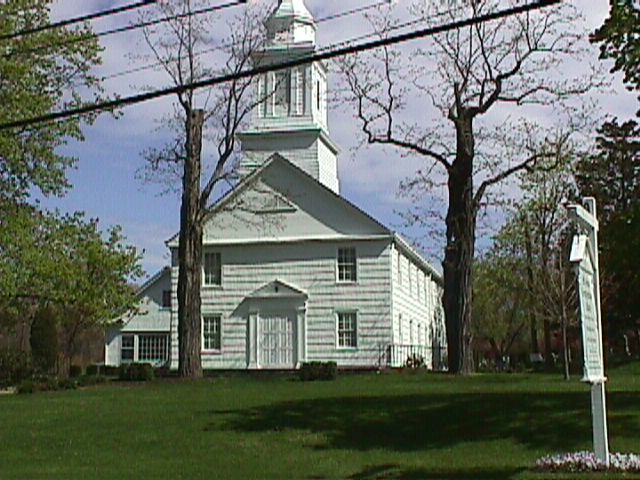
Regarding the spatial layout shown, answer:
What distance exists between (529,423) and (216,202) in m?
27.7

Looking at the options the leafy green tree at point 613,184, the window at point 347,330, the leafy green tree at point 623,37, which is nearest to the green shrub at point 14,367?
the window at point 347,330

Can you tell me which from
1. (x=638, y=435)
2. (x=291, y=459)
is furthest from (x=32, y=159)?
(x=638, y=435)

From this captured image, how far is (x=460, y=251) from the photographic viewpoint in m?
32.1

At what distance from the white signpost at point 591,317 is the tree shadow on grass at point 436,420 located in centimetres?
321

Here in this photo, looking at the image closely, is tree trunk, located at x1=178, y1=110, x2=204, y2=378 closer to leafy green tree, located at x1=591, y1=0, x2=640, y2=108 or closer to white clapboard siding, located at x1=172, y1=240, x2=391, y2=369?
white clapboard siding, located at x1=172, y1=240, x2=391, y2=369

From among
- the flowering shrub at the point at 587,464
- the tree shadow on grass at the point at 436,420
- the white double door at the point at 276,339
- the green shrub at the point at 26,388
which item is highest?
the white double door at the point at 276,339

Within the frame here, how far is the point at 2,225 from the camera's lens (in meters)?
32.7

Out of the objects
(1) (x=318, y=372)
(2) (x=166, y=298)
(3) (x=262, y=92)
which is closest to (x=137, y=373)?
(1) (x=318, y=372)

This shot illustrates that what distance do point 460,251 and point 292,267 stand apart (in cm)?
1290

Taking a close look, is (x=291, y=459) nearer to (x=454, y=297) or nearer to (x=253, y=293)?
(x=454, y=297)

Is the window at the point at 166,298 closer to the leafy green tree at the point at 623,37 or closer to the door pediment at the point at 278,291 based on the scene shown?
the door pediment at the point at 278,291

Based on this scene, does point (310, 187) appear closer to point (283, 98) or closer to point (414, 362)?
point (283, 98)

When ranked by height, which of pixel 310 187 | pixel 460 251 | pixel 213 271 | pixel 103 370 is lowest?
pixel 103 370

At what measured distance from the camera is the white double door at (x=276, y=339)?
42.9 metres
